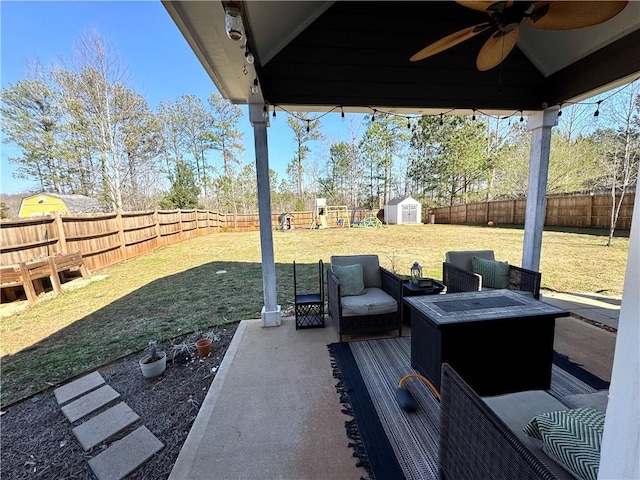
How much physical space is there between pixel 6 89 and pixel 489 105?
50.8 feet

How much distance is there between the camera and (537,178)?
356 cm

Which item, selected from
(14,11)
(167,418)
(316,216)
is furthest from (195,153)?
(167,418)

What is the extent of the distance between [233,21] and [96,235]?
22.3ft

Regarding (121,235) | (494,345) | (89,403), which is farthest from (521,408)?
(121,235)

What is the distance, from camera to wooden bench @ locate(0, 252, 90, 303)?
427cm

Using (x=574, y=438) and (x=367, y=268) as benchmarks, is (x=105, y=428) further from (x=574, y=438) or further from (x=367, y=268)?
(x=367, y=268)

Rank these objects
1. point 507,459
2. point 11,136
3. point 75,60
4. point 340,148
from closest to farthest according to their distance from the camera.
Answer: point 507,459 < point 75,60 < point 11,136 < point 340,148

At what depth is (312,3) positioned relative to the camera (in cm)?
268

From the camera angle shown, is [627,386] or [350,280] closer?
[627,386]

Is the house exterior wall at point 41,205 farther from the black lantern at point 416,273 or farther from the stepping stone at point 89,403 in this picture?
the black lantern at point 416,273

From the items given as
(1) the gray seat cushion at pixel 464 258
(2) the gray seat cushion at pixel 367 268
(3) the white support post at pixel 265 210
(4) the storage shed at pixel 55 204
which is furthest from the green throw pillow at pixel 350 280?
(4) the storage shed at pixel 55 204

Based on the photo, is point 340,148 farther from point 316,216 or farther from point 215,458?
point 215,458

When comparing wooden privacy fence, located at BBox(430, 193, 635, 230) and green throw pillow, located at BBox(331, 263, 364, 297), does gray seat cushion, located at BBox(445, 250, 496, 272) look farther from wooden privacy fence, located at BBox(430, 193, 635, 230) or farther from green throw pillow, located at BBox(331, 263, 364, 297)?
wooden privacy fence, located at BBox(430, 193, 635, 230)

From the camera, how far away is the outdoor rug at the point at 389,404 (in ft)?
5.10
